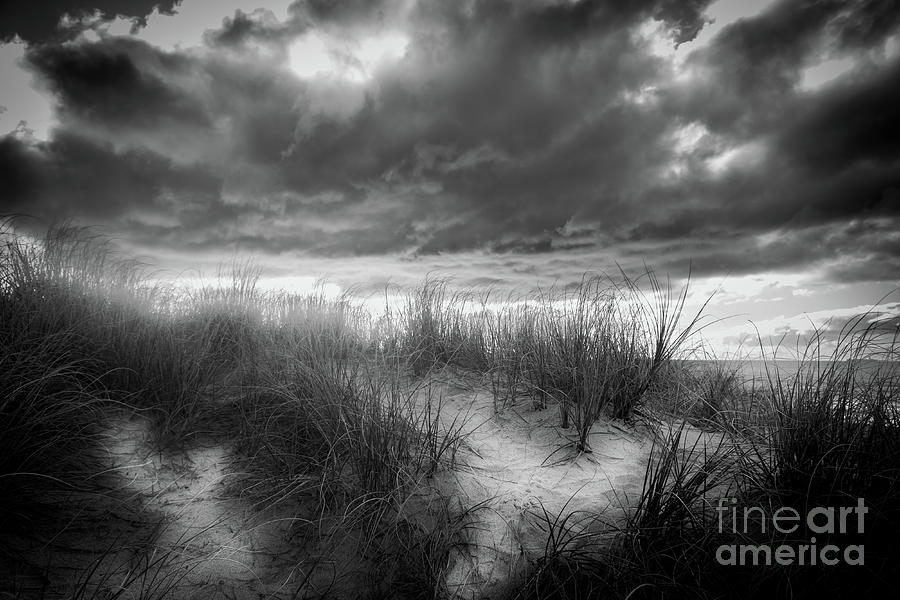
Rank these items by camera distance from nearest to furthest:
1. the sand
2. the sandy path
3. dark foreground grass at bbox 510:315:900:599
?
dark foreground grass at bbox 510:315:900:599
the sand
the sandy path

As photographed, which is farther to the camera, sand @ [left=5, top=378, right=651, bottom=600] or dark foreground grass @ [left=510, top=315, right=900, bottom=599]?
sand @ [left=5, top=378, right=651, bottom=600]

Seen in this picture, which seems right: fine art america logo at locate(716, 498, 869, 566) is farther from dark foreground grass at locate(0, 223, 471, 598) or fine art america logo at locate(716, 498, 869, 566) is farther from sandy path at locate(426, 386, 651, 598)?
dark foreground grass at locate(0, 223, 471, 598)

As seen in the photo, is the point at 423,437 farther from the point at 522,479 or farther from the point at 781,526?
the point at 781,526

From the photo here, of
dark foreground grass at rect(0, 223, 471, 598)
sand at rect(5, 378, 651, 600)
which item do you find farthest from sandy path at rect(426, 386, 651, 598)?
dark foreground grass at rect(0, 223, 471, 598)

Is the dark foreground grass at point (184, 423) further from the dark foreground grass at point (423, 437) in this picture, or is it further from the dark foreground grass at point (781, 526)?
the dark foreground grass at point (781, 526)

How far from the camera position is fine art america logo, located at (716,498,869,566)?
1841 millimetres

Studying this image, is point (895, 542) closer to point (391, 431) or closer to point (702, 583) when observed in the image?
point (702, 583)

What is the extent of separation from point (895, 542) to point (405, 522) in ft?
8.03

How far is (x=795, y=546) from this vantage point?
1.95 metres

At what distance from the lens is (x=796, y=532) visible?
2.06m

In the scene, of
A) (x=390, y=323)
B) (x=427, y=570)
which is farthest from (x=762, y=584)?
(x=390, y=323)

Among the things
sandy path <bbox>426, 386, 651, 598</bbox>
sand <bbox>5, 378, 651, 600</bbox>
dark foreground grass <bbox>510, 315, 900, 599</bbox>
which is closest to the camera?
dark foreground grass <bbox>510, 315, 900, 599</bbox>

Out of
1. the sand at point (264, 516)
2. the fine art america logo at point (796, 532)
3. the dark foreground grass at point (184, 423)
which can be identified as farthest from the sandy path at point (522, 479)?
the fine art america logo at point (796, 532)

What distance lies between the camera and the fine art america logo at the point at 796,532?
184 cm
